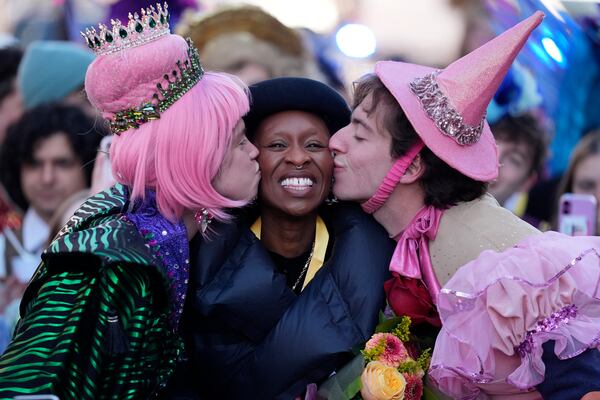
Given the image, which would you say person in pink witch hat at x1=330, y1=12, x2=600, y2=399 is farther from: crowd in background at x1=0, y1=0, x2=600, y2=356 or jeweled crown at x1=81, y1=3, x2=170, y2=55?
crowd in background at x1=0, y1=0, x2=600, y2=356

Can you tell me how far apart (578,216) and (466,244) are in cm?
180

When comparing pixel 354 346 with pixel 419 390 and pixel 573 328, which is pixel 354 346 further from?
pixel 573 328

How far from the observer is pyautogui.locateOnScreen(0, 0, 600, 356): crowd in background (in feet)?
19.8

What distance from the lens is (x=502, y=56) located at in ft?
11.5

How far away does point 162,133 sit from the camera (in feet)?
11.1

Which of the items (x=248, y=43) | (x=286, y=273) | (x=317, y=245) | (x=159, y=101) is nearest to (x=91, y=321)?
(x=159, y=101)

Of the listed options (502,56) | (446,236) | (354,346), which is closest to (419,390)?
(354,346)

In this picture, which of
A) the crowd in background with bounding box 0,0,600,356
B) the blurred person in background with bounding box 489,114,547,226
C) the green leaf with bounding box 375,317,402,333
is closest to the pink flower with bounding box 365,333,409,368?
the green leaf with bounding box 375,317,402,333

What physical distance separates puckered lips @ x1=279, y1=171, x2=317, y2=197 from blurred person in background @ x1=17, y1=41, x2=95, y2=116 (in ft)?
10.4

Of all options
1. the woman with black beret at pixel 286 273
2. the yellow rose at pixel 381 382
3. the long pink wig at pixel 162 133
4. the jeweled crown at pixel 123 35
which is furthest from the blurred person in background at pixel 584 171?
the jeweled crown at pixel 123 35

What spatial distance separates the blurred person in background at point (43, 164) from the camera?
19.7ft

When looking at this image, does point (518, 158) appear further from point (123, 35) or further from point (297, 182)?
point (123, 35)

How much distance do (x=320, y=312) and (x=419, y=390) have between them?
0.47 m

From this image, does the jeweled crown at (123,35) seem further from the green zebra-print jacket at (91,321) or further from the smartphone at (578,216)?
the smartphone at (578,216)
